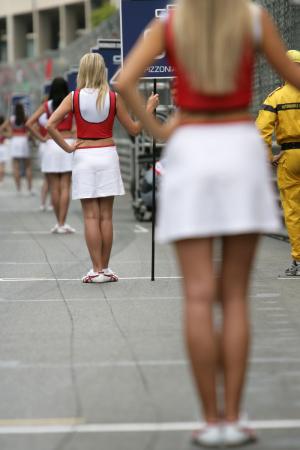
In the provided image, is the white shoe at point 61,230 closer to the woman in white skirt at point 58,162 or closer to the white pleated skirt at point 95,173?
the woman in white skirt at point 58,162

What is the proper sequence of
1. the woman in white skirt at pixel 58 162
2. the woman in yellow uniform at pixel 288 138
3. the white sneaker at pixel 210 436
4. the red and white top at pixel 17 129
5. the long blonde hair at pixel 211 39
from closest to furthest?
1. the long blonde hair at pixel 211 39
2. the white sneaker at pixel 210 436
3. the woman in yellow uniform at pixel 288 138
4. the woman in white skirt at pixel 58 162
5. the red and white top at pixel 17 129

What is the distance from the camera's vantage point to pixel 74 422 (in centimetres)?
536

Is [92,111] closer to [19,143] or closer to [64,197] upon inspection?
[64,197]

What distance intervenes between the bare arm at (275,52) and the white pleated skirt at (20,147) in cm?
2131

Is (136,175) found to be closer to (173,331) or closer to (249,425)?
(173,331)

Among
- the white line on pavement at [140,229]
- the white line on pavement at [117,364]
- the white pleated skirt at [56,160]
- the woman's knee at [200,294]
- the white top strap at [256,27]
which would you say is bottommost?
the white line on pavement at [140,229]

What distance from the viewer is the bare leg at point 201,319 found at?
4.74 m

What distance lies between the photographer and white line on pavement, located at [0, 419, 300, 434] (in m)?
5.18

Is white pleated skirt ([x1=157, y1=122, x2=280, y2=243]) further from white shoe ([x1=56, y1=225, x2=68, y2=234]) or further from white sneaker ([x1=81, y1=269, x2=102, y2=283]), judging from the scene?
white shoe ([x1=56, y1=225, x2=68, y2=234])

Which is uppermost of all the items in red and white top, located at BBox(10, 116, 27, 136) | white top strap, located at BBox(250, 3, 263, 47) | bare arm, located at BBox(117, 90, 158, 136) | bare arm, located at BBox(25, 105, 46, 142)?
white top strap, located at BBox(250, 3, 263, 47)

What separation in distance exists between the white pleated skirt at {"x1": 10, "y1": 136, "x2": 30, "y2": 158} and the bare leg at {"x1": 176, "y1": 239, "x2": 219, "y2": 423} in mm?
21503

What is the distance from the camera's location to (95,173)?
10.3m

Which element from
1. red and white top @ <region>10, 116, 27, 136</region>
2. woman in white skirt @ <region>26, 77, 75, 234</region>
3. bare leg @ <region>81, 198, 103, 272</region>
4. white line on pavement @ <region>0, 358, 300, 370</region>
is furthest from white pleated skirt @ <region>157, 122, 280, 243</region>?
red and white top @ <region>10, 116, 27, 136</region>

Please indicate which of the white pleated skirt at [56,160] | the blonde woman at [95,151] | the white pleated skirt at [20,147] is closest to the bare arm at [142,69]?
the blonde woman at [95,151]
